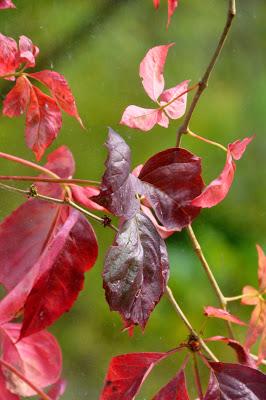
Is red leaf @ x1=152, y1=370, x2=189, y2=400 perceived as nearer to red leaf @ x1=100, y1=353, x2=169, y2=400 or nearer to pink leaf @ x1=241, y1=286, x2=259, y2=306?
red leaf @ x1=100, y1=353, x2=169, y2=400

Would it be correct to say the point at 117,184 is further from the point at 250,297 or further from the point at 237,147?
the point at 250,297

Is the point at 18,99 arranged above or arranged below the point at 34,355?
above

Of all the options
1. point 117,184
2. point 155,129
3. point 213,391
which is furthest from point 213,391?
point 155,129

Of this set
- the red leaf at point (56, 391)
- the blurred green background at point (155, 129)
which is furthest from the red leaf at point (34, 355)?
the blurred green background at point (155, 129)

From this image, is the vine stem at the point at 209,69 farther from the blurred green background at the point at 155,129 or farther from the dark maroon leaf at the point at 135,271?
the blurred green background at the point at 155,129

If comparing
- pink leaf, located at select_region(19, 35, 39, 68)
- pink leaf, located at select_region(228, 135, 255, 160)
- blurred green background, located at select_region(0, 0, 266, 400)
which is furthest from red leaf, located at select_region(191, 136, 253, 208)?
blurred green background, located at select_region(0, 0, 266, 400)

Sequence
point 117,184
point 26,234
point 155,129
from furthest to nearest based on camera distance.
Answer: point 155,129, point 26,234, point 117,184
